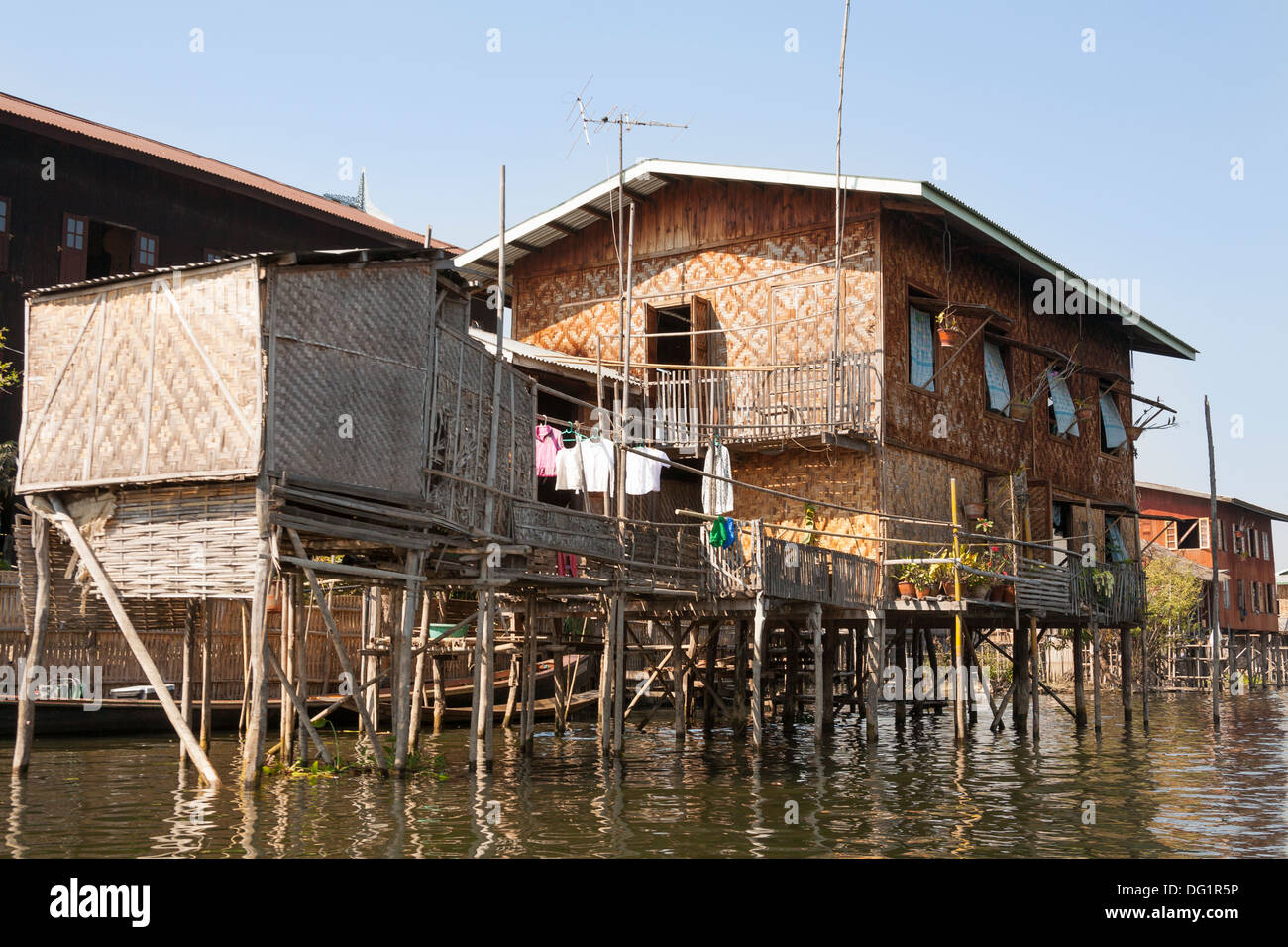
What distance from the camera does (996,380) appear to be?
89.4 feet

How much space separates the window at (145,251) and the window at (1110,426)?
22.5 meters

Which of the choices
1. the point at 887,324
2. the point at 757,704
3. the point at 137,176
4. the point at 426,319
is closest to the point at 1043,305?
the point at 887,324

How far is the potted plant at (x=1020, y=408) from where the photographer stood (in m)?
26.5

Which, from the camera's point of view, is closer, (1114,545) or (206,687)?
(206,687)

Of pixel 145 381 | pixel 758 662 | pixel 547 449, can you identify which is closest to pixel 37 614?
pixel 145 381

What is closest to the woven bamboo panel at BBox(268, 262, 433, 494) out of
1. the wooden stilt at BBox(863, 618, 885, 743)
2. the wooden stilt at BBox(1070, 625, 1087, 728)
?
the wooden stilt at BBox(863, 618, 885, 743)

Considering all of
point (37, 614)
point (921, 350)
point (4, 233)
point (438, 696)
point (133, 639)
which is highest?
point (4, 233)

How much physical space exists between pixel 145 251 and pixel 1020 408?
1929 cm

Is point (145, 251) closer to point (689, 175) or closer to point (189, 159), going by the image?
point (189, 159)

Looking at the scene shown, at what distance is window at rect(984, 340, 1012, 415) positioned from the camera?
26.9 meters

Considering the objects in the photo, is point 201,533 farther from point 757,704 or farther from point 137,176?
point 137,176

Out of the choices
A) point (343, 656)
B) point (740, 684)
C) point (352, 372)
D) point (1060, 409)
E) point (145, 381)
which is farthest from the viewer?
point (1060, 409)

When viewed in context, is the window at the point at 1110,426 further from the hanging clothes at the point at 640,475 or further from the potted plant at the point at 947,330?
the hanging clothes at the point at 640,475
